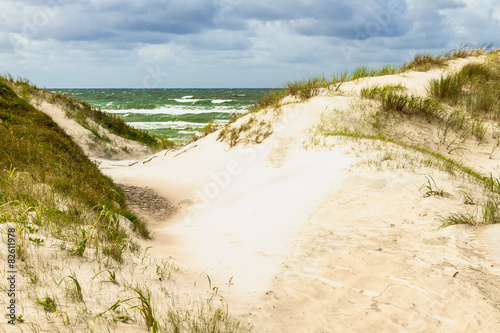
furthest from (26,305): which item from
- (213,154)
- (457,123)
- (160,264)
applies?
(457,123)

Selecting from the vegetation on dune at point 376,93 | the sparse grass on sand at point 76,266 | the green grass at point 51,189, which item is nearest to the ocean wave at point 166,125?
the vegetation on dune at point 376,93

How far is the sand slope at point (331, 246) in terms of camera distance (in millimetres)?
3102

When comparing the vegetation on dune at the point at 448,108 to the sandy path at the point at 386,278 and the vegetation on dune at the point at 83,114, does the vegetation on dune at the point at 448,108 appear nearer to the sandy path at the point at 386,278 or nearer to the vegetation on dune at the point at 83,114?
the sandy path at the point at 386,278

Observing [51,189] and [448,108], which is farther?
[448,108]

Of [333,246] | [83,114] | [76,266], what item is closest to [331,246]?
[333,246]

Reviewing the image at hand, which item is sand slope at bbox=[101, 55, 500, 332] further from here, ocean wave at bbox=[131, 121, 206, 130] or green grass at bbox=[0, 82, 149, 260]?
ocean wave at bbox=[131, 121, 206, 130]

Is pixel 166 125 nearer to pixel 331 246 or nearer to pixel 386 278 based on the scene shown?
pixel 331 246

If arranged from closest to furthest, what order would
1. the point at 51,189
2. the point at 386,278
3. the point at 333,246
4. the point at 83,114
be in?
the point at 386,278, the point at 51,189, the point at 333,246, the point at 83,114

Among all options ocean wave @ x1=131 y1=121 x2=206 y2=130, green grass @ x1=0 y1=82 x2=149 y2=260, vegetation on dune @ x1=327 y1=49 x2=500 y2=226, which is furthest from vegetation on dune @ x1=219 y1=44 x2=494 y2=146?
ocean wave @ x1=131 y1=121 x2=206 y2=130

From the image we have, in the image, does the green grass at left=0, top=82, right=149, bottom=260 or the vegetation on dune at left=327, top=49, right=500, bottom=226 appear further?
the vegetation on dune at left=327, top=49, right=500, bottom=226

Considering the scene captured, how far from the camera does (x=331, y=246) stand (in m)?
4.59

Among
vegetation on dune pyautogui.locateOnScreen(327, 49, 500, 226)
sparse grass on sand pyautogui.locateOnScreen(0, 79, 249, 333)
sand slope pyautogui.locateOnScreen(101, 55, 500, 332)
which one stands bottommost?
sand slope pyautogui.locateOnScreen(101, 55, 500, 332)

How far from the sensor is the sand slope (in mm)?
3102

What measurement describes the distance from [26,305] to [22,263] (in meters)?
0.60
